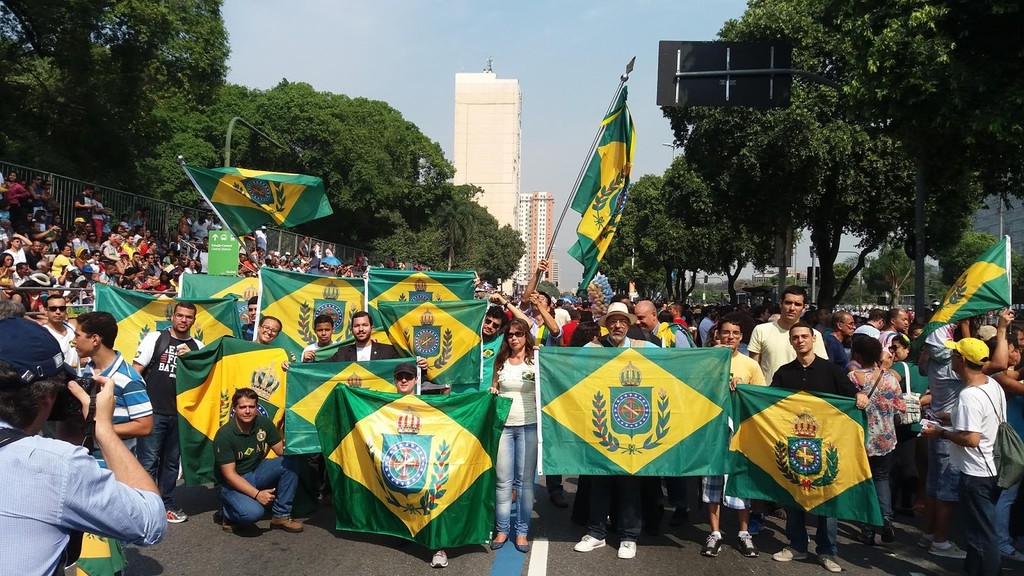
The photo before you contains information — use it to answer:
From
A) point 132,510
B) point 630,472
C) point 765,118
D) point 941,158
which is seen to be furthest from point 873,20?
point 132,510

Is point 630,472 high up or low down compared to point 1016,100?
down

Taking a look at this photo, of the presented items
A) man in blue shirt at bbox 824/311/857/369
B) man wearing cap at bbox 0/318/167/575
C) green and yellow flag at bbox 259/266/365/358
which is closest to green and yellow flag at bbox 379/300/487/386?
green and yellow flag at bbox 259/266/365/358

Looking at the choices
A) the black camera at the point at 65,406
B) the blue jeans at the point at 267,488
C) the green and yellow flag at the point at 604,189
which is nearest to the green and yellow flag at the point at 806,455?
the green and yellow flag at the point at 604,189

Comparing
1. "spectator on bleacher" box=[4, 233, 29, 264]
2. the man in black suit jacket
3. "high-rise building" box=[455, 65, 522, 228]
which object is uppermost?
"high-rise building" box=[455, 65, 522, 228]

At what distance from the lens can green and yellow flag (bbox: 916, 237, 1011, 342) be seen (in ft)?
21.4

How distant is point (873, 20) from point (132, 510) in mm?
12846

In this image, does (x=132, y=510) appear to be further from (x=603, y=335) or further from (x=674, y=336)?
(x=674, y=336)

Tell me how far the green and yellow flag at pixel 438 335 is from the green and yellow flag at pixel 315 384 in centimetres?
219

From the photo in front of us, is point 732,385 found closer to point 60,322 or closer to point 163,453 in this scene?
point 163,453

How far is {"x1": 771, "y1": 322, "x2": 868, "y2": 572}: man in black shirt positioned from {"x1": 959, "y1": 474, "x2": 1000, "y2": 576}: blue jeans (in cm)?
87

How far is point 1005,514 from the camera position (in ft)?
19.7

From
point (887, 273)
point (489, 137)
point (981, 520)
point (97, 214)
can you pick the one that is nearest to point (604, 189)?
point (981, 520)

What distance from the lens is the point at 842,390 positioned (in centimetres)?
598

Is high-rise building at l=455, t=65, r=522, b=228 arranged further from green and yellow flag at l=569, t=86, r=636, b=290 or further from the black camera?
the black camera
